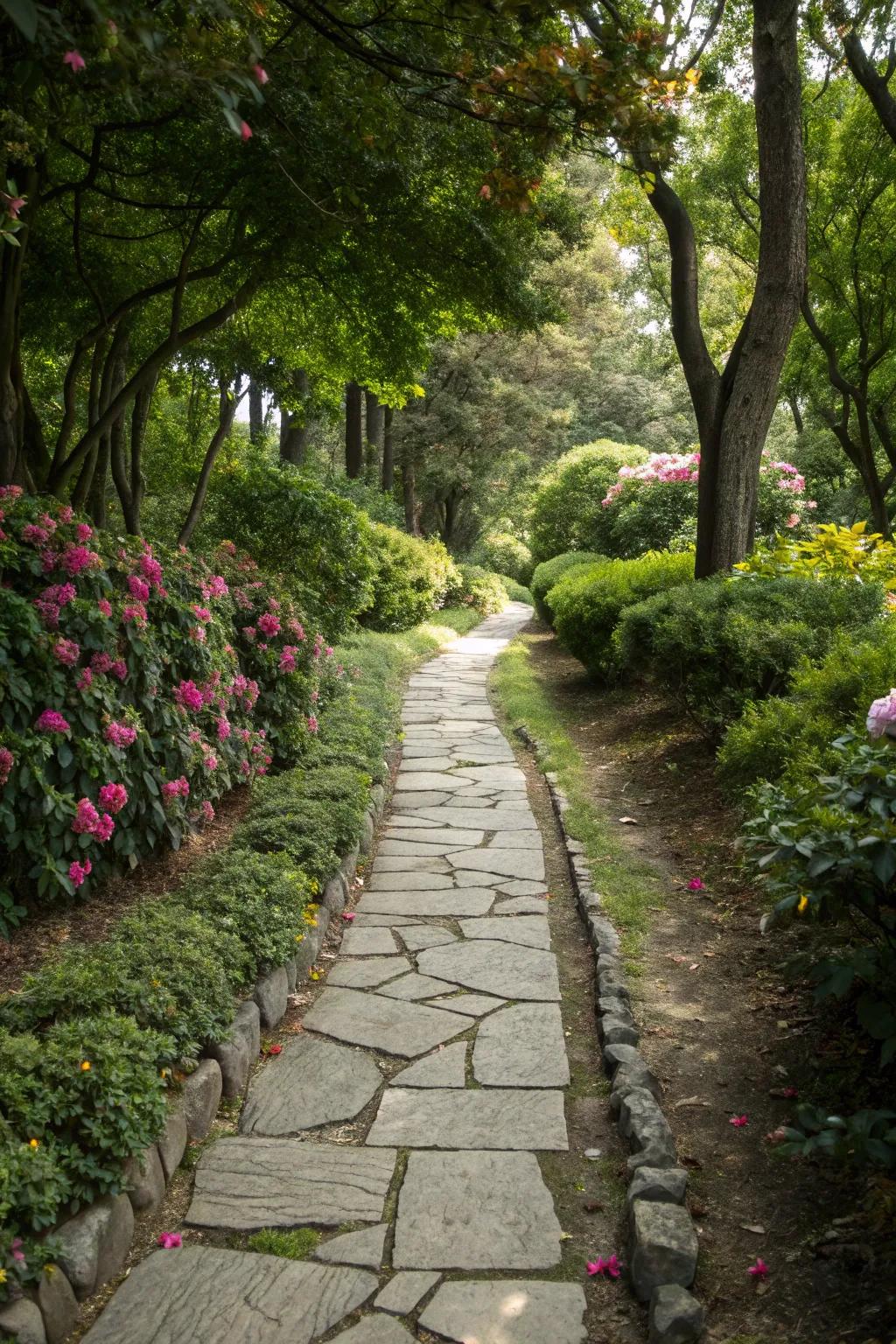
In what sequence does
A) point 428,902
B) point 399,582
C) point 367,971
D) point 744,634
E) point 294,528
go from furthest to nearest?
1. point 399,582
2. point 294,528
3. point 744,634
4. point 428,902
5. point 367,971

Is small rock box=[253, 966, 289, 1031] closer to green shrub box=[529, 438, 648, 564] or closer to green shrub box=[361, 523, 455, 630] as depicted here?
green shrub box=[361, 523, 455, 630]

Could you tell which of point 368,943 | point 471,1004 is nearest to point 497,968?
point 471,1004

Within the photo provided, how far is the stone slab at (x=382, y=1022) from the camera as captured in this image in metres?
3.66

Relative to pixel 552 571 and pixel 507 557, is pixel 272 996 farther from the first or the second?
pixel 507 557

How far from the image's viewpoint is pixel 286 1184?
2.84 m

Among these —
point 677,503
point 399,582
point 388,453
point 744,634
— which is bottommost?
point 744,634

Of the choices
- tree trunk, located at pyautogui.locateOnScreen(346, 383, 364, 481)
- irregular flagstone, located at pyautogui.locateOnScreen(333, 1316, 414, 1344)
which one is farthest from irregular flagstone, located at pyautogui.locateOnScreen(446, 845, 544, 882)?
tree trunk, located at pyautogui.locateOnScreen(346, 383, 364, 481)

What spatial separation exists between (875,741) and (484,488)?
22.8 meters

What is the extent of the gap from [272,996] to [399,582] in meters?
11.0

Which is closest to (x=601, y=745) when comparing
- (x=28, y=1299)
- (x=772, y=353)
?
(x=772, y=353)

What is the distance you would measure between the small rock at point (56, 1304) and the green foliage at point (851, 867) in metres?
1.90

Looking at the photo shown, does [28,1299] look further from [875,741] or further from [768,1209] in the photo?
[875,741]

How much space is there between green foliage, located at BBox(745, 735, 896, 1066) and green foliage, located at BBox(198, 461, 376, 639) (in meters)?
6.18

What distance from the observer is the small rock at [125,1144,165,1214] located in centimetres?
257
